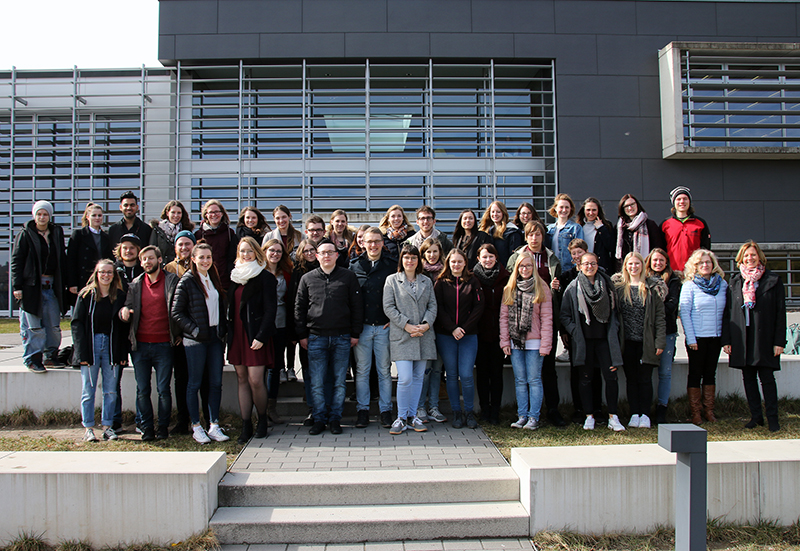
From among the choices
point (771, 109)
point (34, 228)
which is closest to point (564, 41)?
point (771, 109)

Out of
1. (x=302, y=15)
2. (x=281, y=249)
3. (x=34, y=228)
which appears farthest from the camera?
(x=302, y=15)

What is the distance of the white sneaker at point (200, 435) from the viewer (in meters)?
4.99

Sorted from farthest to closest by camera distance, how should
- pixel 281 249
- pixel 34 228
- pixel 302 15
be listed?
pixel 302 15, pixel 34 228, pixel 281 249

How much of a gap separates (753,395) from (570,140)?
8.29 m

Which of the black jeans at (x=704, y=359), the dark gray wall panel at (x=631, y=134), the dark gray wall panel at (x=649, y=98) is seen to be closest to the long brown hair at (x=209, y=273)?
the black jeans at (x=704, y=359)

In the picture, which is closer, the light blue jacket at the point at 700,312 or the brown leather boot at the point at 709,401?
the light blue jacket at the point at 700,312

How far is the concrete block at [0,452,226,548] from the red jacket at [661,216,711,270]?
5.88m

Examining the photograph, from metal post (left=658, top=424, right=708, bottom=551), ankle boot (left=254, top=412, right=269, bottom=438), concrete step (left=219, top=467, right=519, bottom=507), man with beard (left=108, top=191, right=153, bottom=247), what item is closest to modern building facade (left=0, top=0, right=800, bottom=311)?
man with beard (left=108, top=191, right=153, bottom=247)

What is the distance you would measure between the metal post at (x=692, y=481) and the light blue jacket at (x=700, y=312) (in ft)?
11.2

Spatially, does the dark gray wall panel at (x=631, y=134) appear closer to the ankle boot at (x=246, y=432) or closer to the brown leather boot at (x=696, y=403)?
the brown leather boot at (x=696, y=403)

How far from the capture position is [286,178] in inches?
517

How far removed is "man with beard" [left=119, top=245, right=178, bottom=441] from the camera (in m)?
5.11

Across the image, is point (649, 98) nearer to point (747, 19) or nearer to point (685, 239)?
point (747, 19)

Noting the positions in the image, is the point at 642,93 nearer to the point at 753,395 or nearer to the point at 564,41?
the point at 564,41
